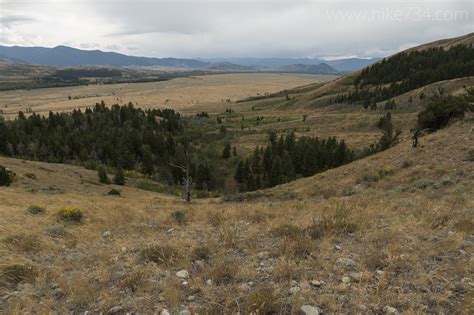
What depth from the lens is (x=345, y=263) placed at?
704cm

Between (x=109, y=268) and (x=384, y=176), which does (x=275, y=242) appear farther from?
(x=384, y=176)

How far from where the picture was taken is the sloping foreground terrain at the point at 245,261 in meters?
5.74

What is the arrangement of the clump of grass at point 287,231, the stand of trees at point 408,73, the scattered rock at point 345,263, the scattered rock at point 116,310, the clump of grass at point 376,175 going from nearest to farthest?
the scattered rock at point 116,310, the scattered rock at point 345,263, the clump of grass at point 287,231, the clump of grass at point 376,175, the stand of trees at point 408,73

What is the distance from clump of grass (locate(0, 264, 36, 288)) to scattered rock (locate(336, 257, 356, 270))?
6543 mm

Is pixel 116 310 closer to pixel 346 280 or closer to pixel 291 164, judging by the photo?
pixel 346 280

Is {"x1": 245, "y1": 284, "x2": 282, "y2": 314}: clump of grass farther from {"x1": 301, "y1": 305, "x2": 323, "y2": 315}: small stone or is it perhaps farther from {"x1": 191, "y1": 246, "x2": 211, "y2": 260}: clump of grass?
{"x1": 191, "y1": 246, "x2": 211, "y2": 260}: clump of grass

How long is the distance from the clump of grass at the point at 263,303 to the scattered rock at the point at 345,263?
195 centimetres

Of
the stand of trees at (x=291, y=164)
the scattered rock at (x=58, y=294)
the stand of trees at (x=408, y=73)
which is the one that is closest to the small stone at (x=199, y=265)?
the scattered rock at (x=58, y=294)

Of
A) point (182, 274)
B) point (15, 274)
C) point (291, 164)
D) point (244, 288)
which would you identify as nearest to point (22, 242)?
point (15, 274)

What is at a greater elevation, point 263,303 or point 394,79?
point 394,79

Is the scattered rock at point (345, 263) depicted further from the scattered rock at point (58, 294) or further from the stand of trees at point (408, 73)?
the stand of trees at point (408, 73)

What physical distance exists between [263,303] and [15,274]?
5389mm

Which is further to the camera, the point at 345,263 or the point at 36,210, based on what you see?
the point at 36,210

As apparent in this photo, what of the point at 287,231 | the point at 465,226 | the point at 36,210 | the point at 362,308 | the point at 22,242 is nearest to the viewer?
the point at 362,308
